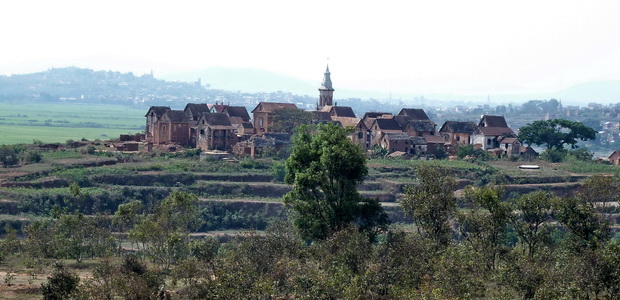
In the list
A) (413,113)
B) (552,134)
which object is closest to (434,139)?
(413,113)

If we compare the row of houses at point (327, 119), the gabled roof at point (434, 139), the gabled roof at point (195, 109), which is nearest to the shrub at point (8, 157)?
the row of houses at point (327, 119)

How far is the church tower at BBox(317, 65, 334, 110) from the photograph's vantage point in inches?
3123

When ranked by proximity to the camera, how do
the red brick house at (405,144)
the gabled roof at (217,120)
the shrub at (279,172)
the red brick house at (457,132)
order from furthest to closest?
the red brick house at (457,132) < the red brick house at (405,144) < the gabled roof at (217,120) < the shrub at (279,172)

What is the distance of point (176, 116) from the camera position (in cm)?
6400

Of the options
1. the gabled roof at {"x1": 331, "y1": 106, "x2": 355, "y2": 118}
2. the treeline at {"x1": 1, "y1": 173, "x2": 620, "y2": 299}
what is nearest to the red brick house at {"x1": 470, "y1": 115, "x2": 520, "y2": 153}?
the gabled roof at {"x1": 331, "y1": 106, "x2": 355, "y2": 118}

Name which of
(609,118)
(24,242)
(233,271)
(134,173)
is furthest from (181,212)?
(609,118)

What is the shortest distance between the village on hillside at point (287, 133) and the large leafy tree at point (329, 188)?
98.4 feet

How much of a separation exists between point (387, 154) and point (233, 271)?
4120 cm

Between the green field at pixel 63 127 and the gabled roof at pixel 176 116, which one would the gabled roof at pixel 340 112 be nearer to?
the gabled roof at pixel 176 116

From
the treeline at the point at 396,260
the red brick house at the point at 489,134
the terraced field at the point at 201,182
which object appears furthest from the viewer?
the red brick house at the point at 489,134

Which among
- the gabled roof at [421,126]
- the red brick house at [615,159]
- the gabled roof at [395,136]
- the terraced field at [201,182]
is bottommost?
the terraced field at [201,182]

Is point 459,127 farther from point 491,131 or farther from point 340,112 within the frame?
point 340,112

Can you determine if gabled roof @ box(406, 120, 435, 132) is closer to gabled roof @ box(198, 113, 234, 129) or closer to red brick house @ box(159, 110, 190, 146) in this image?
gabled roof @ box(198, 113, 234, 129)

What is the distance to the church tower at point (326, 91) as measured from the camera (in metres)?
79.3
